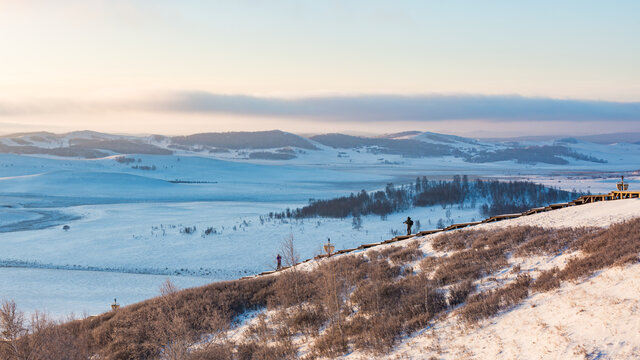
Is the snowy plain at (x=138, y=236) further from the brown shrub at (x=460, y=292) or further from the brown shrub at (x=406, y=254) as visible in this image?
the brown shrub at (x=460, y=292)

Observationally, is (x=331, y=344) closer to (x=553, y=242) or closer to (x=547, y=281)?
(x=547, y=281)

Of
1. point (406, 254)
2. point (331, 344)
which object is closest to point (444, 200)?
point (406, 254)

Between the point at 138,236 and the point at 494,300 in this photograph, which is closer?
the point at 494,300

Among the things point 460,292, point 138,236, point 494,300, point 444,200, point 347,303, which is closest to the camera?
point 494,300

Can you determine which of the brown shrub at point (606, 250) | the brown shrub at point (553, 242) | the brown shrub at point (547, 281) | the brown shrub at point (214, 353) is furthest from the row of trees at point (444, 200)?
the brown shrub at point (547, 281)

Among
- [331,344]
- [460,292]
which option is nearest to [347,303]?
[331,344]

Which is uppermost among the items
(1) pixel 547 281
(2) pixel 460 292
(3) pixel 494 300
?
(1) pixel 547 281

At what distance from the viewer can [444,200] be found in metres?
79.7

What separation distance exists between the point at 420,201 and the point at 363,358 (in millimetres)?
68982

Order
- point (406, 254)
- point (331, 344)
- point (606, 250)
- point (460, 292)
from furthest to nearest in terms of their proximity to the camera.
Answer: point (406, 254), point (460, 292), point (606, 250), point (331, 344)

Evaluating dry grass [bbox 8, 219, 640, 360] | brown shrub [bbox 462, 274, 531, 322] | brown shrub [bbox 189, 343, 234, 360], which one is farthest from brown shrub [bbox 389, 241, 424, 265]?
brown shrub [bbox 189, 343, 234, 360]

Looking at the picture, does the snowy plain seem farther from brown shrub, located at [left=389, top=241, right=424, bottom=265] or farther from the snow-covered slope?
the snow-covered slope

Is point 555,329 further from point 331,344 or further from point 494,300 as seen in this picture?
point 331,344

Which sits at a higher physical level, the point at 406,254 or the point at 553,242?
the point at 553,242
